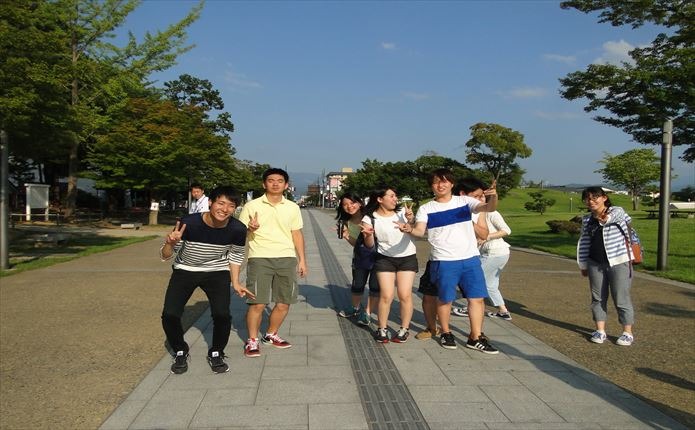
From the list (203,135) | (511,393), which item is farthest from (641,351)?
(203,135)

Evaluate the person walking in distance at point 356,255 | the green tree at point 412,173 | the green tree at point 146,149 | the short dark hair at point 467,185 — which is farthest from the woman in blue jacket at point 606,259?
the green tree at point 412,173

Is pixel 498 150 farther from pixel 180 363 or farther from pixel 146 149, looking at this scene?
pixel 180 363

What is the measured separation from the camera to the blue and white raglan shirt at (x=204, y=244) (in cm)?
389

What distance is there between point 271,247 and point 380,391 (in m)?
1.50

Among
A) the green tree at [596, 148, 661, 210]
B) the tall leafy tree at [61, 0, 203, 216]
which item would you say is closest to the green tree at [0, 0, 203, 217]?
the tall leafy tree at [61, 0, 203, 216]

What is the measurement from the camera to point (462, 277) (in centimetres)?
444

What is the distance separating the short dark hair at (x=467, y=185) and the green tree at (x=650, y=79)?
8205 mm

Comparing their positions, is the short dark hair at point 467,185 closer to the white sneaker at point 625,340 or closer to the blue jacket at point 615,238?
the blue jacket at point 615,238

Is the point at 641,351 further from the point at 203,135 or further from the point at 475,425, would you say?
the point at 203,135

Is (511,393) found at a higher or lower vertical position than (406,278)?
lower

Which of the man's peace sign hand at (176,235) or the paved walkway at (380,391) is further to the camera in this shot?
the man's peace sign hand at (176,235)

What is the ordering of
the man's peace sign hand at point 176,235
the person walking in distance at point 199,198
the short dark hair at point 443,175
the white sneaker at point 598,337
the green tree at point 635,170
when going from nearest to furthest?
the man's peace sign hand at point 176,235 → the short dark hair at point 443,175 → the white sneaker at point 598,337 → the person walking in distance at point 199,198 → the green tree at point 635,170

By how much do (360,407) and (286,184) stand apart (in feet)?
6.54

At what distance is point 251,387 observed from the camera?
3.64 meters
